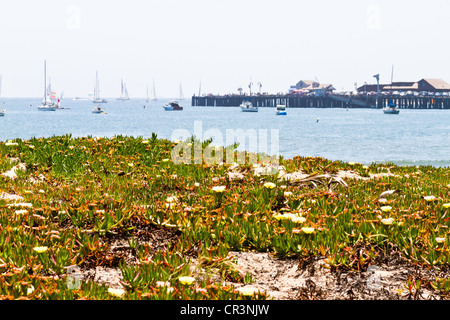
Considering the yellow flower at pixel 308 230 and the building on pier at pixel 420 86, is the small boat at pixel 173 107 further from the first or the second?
the yellow flower at pixel 308 230

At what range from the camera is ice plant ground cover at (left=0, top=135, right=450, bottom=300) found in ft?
13.1

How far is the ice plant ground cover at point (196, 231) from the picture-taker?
158 inches

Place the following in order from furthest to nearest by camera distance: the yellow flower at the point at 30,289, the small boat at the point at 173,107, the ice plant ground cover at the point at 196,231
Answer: the small boat at the point at 173,107 < the ice plant ground cover at the point at 196,231 < the yellow flower at the point at 30,289

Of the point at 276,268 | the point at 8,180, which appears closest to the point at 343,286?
the point at 276,268

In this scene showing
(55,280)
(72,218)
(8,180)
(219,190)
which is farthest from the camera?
(8,180)

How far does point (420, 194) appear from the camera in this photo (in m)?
7.35

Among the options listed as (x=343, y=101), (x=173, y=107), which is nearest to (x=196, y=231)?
(x=173, y=107)

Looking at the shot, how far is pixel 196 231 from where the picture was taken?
529 cm

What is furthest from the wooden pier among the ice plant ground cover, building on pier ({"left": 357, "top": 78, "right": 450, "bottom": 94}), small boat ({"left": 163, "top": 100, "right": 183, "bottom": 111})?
the ice plant ground cover

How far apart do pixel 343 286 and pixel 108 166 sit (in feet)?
22.1

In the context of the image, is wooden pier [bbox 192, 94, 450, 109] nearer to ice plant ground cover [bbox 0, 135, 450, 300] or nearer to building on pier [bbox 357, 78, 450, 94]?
building on pier [bbox 357, 78, 450, 94]

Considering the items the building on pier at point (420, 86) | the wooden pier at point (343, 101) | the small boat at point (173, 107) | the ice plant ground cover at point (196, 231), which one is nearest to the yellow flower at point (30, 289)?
the ice plant ground cover at point (196, 231)

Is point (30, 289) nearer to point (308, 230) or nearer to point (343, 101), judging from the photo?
point (308, 230)

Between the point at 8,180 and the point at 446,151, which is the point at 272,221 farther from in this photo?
the point at 446,151
